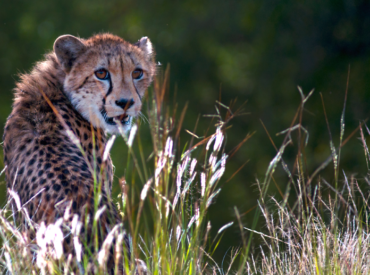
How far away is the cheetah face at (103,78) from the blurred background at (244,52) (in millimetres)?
6186

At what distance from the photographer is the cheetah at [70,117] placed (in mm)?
2098

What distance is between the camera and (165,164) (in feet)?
5.96

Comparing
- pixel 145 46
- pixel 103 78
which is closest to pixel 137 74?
pixel 103 78

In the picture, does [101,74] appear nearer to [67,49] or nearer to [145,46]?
[67,49]

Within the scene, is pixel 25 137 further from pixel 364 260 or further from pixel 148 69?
pixel 364 260

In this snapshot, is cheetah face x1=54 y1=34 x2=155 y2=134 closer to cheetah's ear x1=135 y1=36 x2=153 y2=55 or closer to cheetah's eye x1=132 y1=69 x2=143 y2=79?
cheetah's eye x1=132 y1=69 x2=143 y2=79

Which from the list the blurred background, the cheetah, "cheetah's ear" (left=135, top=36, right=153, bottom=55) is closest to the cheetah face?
the cheetah

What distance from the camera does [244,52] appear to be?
9.76 m

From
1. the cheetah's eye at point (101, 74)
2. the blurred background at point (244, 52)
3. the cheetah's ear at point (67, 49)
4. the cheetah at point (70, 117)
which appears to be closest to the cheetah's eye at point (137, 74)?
the cheetah at point (70, 117)

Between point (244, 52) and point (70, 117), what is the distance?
742cm

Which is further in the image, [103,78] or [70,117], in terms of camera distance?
[103,78]

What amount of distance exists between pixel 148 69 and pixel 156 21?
7048mm

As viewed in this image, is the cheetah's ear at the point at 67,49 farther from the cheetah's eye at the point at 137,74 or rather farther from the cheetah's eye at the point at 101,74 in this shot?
the cheetah's eye at the point at 137,74

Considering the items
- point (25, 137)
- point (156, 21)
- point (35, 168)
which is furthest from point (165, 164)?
point (156, 21)
